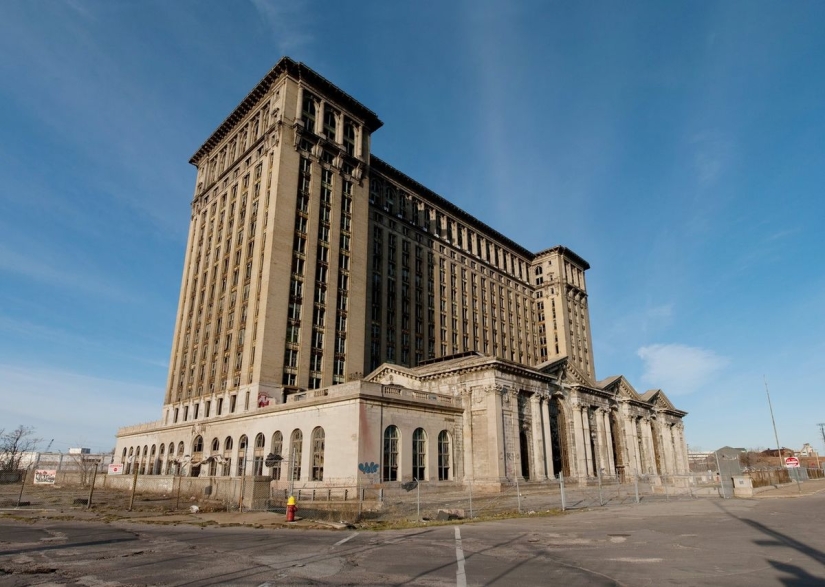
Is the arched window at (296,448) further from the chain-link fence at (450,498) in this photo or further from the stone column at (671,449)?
the stone column at (671,449)

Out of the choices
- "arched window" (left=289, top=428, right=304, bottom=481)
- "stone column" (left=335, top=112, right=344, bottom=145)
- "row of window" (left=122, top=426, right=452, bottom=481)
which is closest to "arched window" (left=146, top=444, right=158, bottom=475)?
"row of window" (left=122, top=426, right=452, bottom=481)

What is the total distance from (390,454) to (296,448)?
28.5 feet

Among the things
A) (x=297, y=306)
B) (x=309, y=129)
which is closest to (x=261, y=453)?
(x=297, y=306)

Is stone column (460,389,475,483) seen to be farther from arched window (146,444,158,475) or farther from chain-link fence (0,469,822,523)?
arched window (146,444,158,475)

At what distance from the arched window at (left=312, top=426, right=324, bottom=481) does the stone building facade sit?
1.04ft

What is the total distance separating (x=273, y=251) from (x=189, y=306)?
2544 cm

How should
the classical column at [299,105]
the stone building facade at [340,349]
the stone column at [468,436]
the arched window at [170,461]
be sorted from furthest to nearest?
the classical column at [299,105] → the arched window at [170,461] → the stone column at [468,436] → the stone building facade at [340,349]

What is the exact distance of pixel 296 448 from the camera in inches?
1727

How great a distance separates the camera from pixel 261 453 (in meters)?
48.3

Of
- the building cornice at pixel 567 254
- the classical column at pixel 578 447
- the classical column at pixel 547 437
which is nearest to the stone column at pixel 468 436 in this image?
the classical column at pixel 547 437

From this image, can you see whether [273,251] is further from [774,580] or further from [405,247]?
[774,580]

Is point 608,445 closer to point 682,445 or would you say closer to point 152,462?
point 682,445

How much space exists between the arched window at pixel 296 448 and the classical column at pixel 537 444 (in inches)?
900

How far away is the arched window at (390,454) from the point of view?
40656mm
